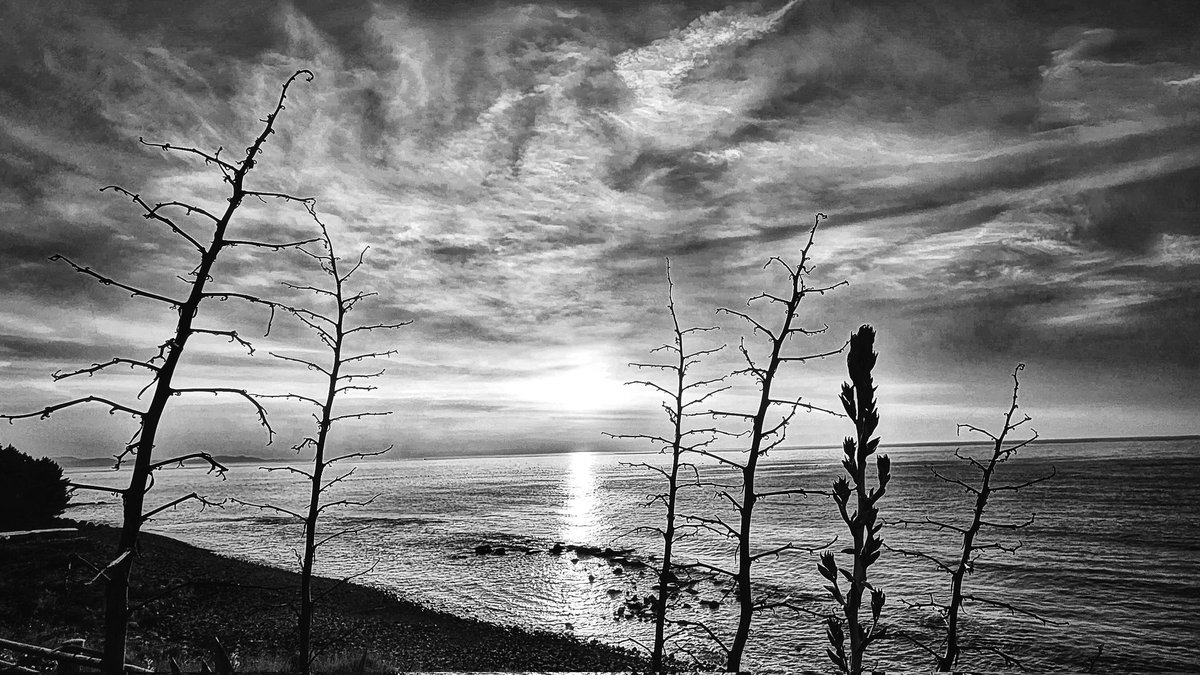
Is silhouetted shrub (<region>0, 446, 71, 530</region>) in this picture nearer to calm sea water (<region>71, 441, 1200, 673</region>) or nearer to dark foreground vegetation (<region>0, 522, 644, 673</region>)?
dark foreground vegetation (<region>0, 522, 644, 673</region>)

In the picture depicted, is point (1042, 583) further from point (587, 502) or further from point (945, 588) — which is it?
point (587, 502)

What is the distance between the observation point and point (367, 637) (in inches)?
990

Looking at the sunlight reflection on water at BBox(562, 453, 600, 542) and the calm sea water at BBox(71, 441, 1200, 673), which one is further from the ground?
the calm sea water at BBox(71, 441, 1200, 673)

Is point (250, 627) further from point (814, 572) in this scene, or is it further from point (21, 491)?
point (814, 572)

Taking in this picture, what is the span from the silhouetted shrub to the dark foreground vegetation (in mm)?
4296

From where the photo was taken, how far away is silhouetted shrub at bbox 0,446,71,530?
36094mm

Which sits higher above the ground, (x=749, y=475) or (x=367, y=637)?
(x=749, y=475)

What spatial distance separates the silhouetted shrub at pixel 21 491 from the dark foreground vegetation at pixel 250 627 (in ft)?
14.1

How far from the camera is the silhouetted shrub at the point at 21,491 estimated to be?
1421 inches

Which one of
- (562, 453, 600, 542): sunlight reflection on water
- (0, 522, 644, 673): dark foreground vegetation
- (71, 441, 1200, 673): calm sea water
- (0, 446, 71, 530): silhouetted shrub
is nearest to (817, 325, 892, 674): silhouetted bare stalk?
(71, 441, 1200, 673): calm sea water

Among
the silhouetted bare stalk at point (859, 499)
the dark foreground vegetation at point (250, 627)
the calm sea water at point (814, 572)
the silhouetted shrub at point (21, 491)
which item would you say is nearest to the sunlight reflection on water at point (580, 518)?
the calm sea water at point (814, 572)

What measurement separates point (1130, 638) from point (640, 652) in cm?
2095

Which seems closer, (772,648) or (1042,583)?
(772,648)

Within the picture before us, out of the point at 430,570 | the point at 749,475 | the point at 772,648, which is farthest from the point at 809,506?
the point at 749,475
